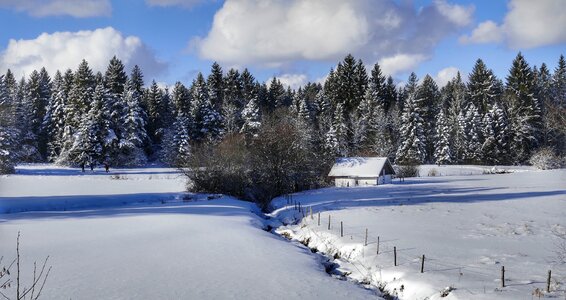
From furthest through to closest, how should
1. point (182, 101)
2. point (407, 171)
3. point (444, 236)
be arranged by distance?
point (182, 101) < point (407, 171) < point (444, 236)

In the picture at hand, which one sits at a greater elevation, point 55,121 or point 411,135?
point 55,121

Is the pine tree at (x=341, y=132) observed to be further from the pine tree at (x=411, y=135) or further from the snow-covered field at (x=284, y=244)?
the snow-covered field at (x=284, y=244)

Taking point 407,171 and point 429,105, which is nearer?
point 407,171

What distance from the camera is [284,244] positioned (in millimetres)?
23797

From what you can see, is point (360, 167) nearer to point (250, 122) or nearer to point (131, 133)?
point (250, 122)

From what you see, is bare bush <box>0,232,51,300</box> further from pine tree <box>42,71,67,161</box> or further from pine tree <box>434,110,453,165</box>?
pine tree <box>434,110,453,165</box>

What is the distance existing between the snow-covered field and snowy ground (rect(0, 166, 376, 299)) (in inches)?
2.6

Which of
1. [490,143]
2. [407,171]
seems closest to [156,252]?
A: [407,171]

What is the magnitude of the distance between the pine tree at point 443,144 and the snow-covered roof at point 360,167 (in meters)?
20.0

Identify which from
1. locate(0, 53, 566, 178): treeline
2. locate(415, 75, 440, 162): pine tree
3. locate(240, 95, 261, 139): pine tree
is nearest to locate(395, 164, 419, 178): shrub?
locate(0, 53, 566, 178): treeline

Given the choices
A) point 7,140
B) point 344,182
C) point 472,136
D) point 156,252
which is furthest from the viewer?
point 472,136

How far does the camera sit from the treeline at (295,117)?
67.6 m

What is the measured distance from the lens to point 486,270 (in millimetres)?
16453

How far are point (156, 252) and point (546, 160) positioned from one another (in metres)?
66.3
